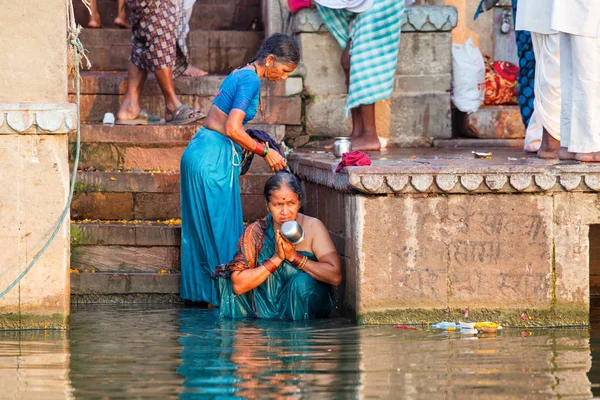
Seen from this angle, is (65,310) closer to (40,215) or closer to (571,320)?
(40,215)


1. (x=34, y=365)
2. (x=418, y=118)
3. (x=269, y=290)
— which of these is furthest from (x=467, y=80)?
(x=34, y=365)

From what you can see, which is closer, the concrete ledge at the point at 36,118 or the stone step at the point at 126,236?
the concrete ledge at the point at 36,118

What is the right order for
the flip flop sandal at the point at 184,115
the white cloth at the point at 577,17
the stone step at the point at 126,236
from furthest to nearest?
the flip flop sandal at the point at 184,115, the stone step at the point at 126,236, the white cloth at the point at 577,17

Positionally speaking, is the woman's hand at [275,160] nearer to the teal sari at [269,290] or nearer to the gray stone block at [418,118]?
the teal sari at [269,290]

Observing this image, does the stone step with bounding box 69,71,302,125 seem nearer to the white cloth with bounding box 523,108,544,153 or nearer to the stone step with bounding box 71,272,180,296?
the white cloth with bounding box 523,108,544,153

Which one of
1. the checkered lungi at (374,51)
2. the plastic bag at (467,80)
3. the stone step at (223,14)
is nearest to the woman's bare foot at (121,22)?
the stone step at (223,14)

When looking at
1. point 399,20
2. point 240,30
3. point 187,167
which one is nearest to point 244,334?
point 187,167

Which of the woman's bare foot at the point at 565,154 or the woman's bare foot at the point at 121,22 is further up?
the woman's bare foot at the point at 121,22

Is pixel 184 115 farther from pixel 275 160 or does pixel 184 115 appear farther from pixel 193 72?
pixel 275 160

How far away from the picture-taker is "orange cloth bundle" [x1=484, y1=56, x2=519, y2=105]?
31.4ft

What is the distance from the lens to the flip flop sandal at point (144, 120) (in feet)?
28.1

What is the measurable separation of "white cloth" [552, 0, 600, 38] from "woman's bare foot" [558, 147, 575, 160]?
71 centimetres

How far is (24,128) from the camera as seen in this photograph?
236 inches

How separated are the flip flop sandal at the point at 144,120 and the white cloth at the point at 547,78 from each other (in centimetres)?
278
